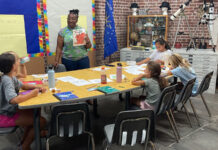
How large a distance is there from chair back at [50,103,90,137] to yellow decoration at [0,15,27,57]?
228cm

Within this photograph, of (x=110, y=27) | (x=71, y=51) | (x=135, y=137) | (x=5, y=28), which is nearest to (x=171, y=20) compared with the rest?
(x=110, y=27)

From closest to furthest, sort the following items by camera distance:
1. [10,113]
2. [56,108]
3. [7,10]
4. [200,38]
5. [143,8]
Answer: [56,108], [10,113], [7,10], [200,38], [143,8]

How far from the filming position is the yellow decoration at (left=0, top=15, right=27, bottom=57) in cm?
358

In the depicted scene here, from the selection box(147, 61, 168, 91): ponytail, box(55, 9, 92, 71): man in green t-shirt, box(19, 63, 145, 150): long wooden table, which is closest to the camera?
box(19, 63, 145, 150): long wooden table

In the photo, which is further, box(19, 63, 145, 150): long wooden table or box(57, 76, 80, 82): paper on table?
box(57, 76, 80, 82): paper on table

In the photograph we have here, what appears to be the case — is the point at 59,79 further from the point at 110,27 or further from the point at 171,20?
the point at 171,20

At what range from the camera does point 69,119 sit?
6.46 feet

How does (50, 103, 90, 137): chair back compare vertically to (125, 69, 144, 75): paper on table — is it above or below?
below

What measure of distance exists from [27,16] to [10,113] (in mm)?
2286

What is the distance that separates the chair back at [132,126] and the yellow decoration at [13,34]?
2.75m

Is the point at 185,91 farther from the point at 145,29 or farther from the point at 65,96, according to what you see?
the point at 145,29

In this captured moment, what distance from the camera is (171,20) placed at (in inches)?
223

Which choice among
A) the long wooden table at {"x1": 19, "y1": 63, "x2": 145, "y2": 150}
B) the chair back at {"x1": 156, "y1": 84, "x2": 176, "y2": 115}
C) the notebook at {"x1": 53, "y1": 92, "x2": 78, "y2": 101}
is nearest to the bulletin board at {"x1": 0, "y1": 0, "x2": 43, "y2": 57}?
the long wooden table at {"x1": 19, "y1": 63, "x2": 145, "y2": 150}

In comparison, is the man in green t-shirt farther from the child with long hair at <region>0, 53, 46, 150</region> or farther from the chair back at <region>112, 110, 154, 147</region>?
the chair back at <region>112, 110, 154, 147</region>
